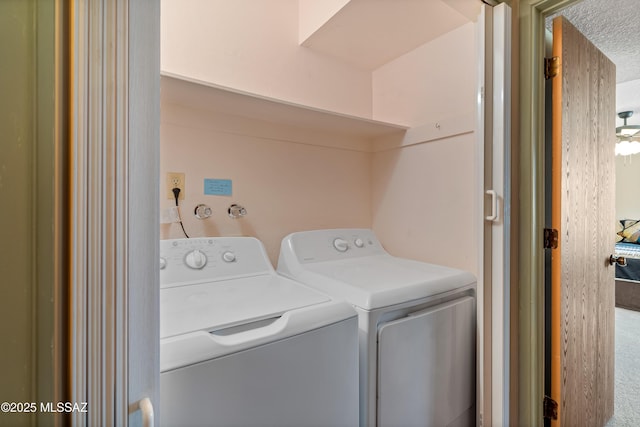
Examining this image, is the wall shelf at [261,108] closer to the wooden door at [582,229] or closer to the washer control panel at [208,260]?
the washer control panel at [208,260]

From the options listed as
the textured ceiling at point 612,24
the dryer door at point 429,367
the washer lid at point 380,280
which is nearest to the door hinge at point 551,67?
the textured ceiling at point 612,24

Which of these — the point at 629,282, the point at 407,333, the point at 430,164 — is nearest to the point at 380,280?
the point at 407,333

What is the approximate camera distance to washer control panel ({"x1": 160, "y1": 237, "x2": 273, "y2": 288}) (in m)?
1.22

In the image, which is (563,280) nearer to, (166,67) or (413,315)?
(413,315)

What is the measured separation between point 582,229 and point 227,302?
5.33ft

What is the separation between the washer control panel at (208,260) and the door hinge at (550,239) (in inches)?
49.0

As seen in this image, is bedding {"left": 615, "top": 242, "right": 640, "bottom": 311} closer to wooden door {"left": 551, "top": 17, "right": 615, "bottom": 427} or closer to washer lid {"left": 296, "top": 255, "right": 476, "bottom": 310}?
wooden door {"left": 551, "top": 17, "right": 615, "bottom": 427}

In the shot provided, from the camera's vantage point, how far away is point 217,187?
1564 mm

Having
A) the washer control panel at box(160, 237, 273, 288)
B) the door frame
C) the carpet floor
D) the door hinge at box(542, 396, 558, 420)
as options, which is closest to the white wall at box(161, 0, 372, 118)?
the washer control panel at box(160, 237, 273, 288)

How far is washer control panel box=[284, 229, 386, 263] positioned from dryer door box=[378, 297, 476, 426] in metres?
0.60

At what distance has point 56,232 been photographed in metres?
0.41

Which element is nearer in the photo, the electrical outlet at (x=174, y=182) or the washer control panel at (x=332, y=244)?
the electrical outlet at (x=174, y=182)

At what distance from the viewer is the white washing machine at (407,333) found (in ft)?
3.51

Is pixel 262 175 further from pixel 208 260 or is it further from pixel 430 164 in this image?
pixel 430 164
